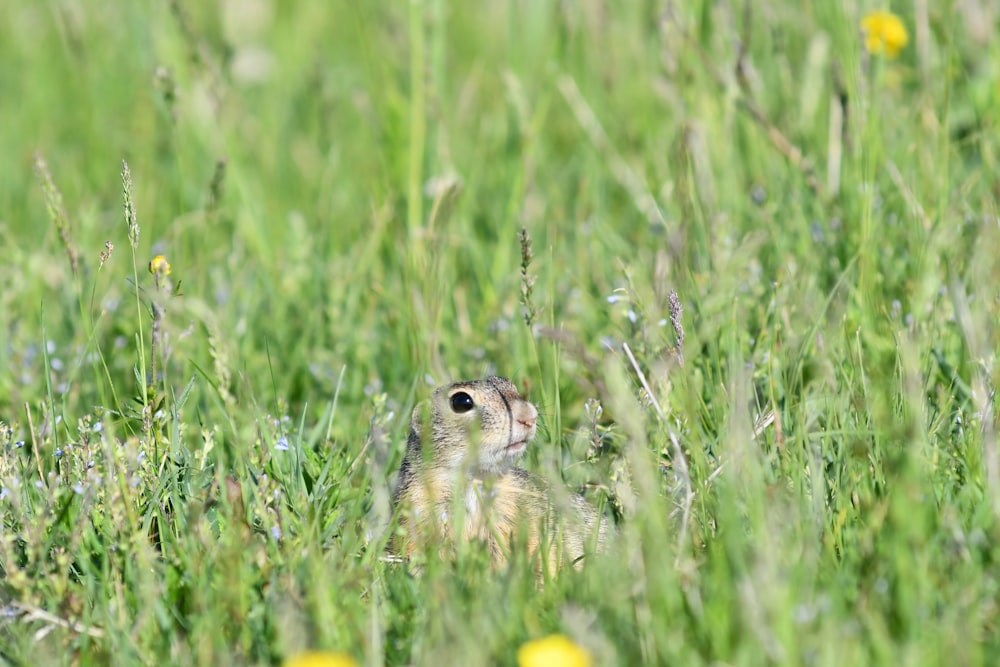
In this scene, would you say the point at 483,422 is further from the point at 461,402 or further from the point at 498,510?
the point at 498,510

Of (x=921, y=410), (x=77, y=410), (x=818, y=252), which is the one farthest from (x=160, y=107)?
(x=921, y=410)

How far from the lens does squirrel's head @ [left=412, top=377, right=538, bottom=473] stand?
348cm

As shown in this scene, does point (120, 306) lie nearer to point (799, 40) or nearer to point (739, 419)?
point (739, 419)

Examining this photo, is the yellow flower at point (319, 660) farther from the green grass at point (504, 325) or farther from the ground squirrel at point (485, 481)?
the ground squirrel at point (485, 481)

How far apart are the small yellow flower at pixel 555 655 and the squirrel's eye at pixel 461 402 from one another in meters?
1.42

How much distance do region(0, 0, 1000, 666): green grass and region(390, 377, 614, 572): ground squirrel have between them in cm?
12

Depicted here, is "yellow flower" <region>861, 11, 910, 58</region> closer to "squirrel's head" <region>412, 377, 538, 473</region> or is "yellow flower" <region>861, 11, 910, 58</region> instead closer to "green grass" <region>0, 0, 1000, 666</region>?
"green grass" <region>0, 0, 1000, 666</region>

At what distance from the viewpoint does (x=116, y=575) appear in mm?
2689

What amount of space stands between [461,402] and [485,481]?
519mm

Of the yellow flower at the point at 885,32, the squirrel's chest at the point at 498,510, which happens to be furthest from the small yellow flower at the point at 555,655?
the yellow flower at the point at 885,32

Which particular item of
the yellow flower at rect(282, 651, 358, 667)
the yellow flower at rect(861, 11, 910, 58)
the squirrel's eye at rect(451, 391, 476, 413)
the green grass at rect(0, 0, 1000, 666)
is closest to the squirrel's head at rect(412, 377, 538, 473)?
the squirrel's eye at rect(451, 391, 476, 413)

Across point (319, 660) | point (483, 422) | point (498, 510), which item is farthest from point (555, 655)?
point (483, 422)

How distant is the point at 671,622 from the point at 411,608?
0.60m

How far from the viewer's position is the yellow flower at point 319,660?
2.13m
